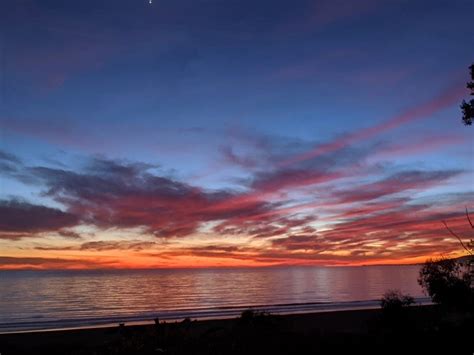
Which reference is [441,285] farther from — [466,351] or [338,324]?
[466,351]

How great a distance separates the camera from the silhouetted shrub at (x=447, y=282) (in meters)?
27.8

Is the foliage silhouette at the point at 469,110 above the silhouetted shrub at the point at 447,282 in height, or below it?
above

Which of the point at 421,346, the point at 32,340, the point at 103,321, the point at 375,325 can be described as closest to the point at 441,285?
the point at 375,325

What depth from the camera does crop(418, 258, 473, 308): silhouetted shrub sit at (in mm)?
27812

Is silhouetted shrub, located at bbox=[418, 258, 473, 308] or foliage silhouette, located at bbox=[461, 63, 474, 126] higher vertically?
foliage silhouette, located at bbox=[461, 63, 474, 126]

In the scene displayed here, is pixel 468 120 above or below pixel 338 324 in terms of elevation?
above

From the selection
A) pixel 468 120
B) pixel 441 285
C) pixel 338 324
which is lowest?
pixel 338 324

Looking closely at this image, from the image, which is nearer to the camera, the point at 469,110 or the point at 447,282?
the point at 469,110

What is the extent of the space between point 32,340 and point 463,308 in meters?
28.2

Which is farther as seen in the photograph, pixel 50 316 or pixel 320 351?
pixel 50 316

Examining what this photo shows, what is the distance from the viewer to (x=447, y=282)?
30.0 m

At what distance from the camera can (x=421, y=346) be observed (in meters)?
12.9

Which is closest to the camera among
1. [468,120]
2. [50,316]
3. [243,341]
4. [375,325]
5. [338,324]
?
[243,341]

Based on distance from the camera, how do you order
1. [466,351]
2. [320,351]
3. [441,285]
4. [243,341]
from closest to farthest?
[466,351]
[320,351]
[243,341]
[441,285]
